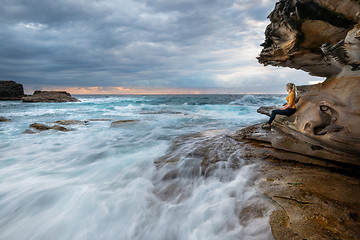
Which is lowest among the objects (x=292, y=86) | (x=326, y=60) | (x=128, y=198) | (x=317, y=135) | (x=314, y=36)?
(x=128, y=198)

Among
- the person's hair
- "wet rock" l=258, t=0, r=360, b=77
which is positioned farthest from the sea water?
"wet rock" l=258, t=0, r=360, b=77

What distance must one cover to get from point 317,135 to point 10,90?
7596 centimetres

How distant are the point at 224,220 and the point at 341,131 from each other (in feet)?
8.25

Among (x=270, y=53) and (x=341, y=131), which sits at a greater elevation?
(x=270, y=53)

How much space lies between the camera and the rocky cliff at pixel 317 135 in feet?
6.43

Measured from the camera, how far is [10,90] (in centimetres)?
5641

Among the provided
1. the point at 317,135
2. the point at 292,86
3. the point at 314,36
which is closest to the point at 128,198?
the point at 317,135

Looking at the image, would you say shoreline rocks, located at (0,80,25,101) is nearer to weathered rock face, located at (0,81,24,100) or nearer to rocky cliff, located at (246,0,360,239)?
weathered rock face, located at (0,81,24,100)

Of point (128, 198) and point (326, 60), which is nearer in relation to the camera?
point (128, 198)

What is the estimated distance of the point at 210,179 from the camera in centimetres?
330

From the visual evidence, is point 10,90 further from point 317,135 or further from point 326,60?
point 317,135

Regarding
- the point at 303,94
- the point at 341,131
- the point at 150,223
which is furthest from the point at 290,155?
the point at 150,223

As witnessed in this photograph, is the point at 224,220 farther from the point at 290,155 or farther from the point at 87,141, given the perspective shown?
the point at 87,141

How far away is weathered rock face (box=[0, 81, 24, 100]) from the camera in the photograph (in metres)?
54.8
